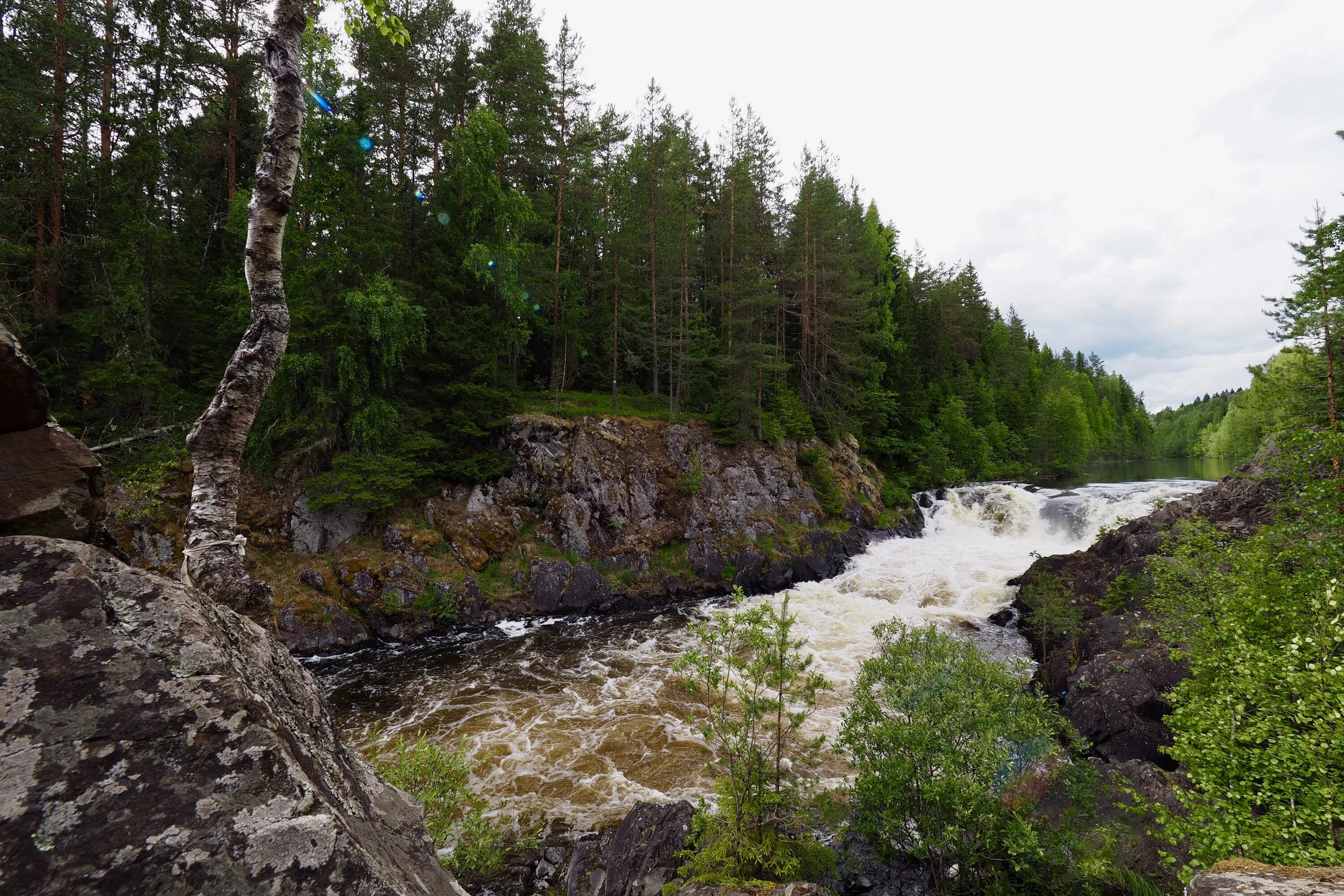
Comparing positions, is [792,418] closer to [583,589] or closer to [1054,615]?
[583,589]

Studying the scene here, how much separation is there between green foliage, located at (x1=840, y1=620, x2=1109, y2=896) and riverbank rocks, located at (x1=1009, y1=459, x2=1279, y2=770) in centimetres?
187

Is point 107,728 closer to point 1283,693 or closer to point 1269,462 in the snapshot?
point 1283,693

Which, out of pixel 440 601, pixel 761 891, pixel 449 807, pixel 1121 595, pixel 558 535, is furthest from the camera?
pixel 558 535

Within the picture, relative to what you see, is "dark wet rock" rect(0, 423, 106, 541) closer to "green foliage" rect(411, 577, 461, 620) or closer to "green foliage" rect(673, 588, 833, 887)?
"green foliage" rect(673, 588, 833, 887)

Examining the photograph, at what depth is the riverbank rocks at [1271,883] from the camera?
2.42m

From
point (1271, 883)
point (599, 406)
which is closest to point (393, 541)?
point (599, 406)

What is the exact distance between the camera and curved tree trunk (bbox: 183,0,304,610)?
3303 mm

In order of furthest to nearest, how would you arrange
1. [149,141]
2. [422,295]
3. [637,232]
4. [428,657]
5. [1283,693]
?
[637,232]
[422,295]
[149,141]
[428,657]
[1283,693]

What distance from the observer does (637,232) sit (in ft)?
89.5

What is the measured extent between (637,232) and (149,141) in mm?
18961

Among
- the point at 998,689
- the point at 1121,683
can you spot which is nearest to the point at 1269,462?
the point at 1121,683

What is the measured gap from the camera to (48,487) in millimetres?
2492

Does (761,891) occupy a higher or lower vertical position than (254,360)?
lower

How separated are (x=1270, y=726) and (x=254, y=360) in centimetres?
880
